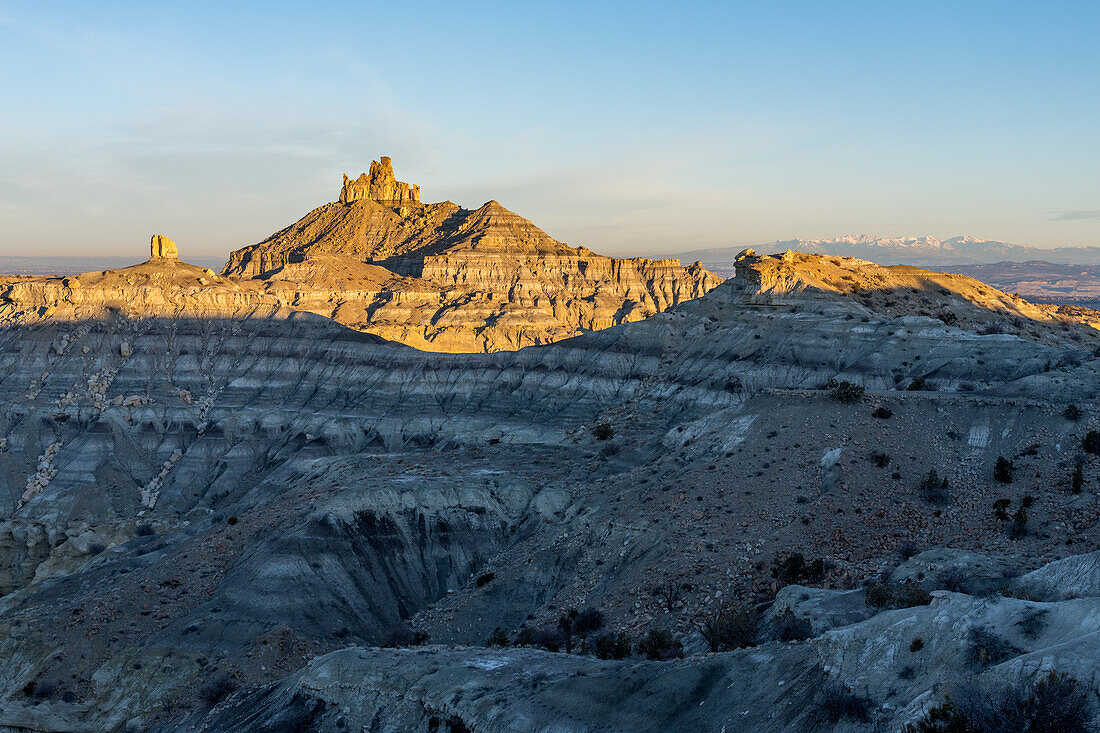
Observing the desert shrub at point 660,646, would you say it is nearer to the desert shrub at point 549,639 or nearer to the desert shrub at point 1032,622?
the desert shrub at point 549,639

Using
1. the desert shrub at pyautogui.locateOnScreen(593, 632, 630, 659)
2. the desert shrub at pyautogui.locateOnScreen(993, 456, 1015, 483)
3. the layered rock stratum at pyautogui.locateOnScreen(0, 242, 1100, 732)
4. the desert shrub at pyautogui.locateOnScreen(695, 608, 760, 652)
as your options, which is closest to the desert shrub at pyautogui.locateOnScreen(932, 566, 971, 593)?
the layered rock stratum at pyautogui.locateOnScreen(0, 242, 1100, 732)

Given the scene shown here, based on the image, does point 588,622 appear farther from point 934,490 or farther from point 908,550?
point 934,490

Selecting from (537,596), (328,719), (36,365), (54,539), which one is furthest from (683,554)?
(36,365)

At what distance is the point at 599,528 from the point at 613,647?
1382 centimetres

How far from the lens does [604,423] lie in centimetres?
6688

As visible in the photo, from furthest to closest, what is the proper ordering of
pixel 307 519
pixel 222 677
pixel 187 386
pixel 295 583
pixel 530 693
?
pixel 187 386 < pixel 307 519 < pixel 295 583 < pixel 222 677 < pixel 530 693

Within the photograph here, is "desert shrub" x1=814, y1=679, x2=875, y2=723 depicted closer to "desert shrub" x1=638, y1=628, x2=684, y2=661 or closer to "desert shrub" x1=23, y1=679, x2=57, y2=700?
"desert shrub" x1=638, y1=628, x2=684, y2=661

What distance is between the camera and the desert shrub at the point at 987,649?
15211 mm

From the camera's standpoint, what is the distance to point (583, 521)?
43.5m

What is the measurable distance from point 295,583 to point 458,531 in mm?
9857

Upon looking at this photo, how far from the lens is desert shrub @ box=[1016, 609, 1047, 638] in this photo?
1566cm

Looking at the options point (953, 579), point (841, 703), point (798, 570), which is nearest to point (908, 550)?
point (798, 570)

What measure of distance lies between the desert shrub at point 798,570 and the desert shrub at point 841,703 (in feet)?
45.5

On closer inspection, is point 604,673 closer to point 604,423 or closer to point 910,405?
point 910,405
